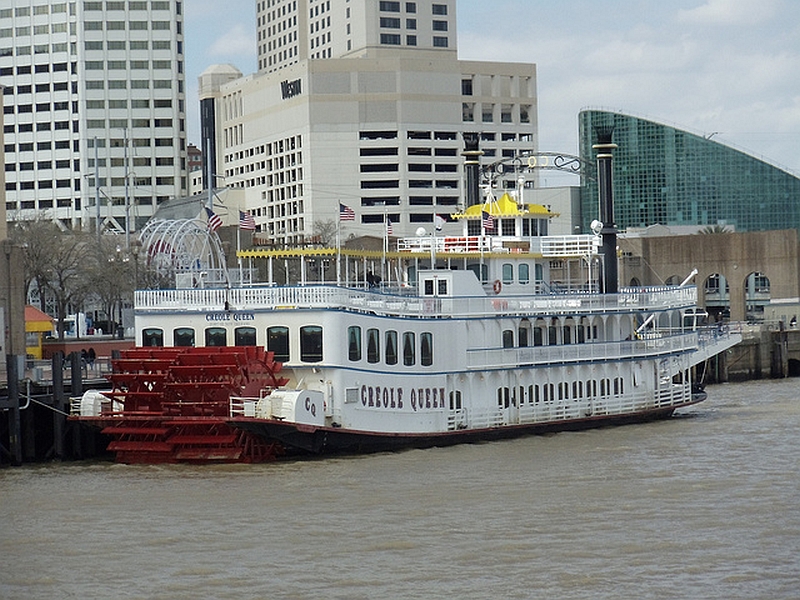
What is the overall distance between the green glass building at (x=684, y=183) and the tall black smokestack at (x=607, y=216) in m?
72.5

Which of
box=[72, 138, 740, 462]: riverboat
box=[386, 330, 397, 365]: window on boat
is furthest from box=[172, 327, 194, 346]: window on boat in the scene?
box=[386, 330, 397, 365]: window on boat

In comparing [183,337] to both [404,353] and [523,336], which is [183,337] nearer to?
[404,353]

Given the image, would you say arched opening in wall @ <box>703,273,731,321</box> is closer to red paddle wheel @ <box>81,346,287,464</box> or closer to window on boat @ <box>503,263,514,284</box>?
window on boat @ <box>503,263,514,284</box>

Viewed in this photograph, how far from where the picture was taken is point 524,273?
42969mm

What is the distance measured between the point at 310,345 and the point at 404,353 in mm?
2707

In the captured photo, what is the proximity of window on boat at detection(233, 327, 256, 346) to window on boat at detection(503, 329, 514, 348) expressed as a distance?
7.08 meters

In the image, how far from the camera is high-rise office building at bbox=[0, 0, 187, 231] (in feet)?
461

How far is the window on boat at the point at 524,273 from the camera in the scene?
1686 inches

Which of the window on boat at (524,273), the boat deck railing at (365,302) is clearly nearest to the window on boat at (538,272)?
the window on boat at (524,273)

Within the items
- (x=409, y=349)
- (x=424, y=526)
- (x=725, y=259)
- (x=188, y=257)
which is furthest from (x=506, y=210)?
(x=725, y=259)

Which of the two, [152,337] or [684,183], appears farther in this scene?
[684,183]

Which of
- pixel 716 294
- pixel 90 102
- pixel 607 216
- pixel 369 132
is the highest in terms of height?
pixel 90 102

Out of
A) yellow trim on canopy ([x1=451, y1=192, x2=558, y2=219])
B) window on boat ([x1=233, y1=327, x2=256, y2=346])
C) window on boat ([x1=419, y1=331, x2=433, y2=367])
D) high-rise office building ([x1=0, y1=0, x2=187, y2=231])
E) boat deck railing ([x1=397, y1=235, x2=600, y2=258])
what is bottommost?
window on boat ([x1=419, y1=331, x2=433, y2=367])

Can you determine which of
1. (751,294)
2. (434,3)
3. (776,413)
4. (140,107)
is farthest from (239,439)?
(434,3)
